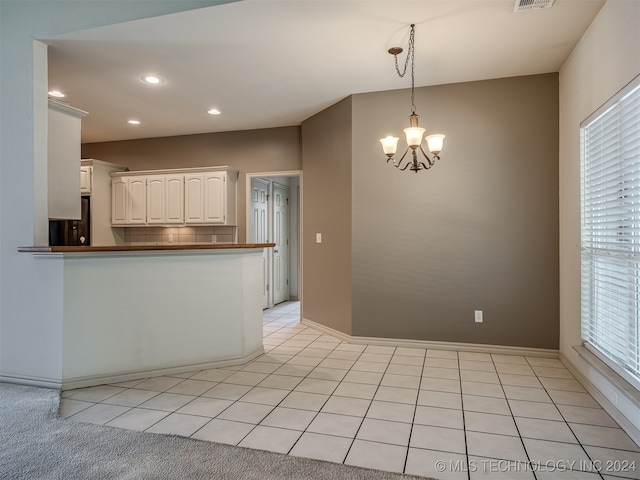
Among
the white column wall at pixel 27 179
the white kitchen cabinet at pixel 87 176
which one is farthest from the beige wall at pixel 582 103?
the white kitchen cabinet at pixel 87 176

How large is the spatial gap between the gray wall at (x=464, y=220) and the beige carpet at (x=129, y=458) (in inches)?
94.4

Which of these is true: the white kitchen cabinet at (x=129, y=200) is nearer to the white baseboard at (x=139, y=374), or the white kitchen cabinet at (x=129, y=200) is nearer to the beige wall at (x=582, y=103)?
the white baseboard at (x=139, y=374)

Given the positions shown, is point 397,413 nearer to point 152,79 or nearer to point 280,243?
point 152,79

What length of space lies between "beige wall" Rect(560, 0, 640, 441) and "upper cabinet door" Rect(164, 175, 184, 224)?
15.4 feet

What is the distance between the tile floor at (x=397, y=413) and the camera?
2.02 metres

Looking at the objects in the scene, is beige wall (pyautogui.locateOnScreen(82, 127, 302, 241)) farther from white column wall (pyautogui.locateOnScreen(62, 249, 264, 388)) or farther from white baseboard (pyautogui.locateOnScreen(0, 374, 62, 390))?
white baseboard (pyautogui.locateOnScreen(0, 374, 62, 390))

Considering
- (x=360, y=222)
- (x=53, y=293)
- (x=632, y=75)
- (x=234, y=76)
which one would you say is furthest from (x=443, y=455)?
(x=234, y=76)

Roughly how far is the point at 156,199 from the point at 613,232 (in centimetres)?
539

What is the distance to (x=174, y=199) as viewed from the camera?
224 inches

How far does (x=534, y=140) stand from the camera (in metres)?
3.80

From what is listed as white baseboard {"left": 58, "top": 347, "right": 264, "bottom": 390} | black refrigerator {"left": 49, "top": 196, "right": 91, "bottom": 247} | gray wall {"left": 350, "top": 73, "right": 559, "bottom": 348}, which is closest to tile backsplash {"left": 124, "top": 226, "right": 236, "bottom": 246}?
black refrigerator {"left": 49, "top": 196, "right": 91, "bottom": 247}

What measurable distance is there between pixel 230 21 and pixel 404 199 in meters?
2.31

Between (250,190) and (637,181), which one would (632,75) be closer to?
(637,181)

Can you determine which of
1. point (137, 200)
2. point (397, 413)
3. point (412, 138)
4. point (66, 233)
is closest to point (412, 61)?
point (412, 138)
